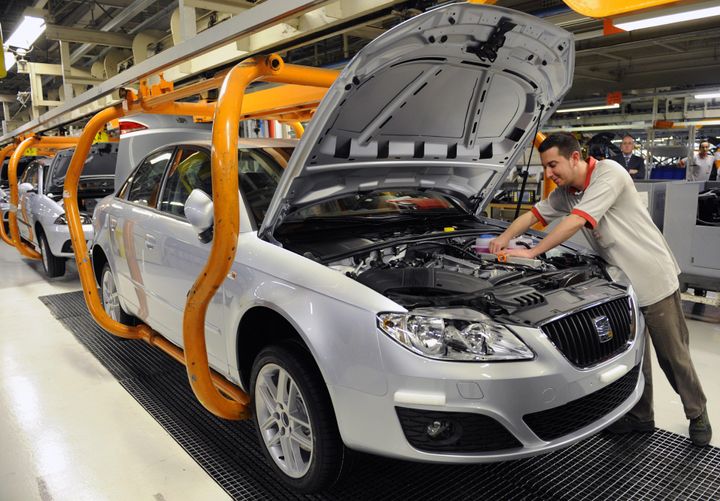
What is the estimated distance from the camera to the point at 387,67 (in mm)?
2039

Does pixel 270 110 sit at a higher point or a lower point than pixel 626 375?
higher

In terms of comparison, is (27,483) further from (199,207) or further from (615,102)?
(615,102)

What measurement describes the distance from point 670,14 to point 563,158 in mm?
699

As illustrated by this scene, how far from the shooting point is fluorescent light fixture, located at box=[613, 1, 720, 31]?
2043mm

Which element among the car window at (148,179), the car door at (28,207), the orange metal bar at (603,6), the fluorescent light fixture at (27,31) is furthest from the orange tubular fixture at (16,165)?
the orange metal bar at (603,6)

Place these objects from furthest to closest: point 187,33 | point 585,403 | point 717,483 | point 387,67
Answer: point 187,33, point 717,483, point 387,67, point 585,403

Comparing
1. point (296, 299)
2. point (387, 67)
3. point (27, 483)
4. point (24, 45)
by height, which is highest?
point (24, 45)

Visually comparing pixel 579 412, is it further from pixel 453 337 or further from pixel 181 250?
pixel 181 250

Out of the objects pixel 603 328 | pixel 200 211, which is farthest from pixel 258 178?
pixel 603 328

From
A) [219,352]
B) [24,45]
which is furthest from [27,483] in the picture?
[24,45]

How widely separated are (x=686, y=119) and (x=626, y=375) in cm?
1478

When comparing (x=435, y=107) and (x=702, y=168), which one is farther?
(x=702, y=168)

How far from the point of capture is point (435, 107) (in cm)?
250

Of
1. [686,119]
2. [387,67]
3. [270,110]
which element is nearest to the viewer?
[387,67]
